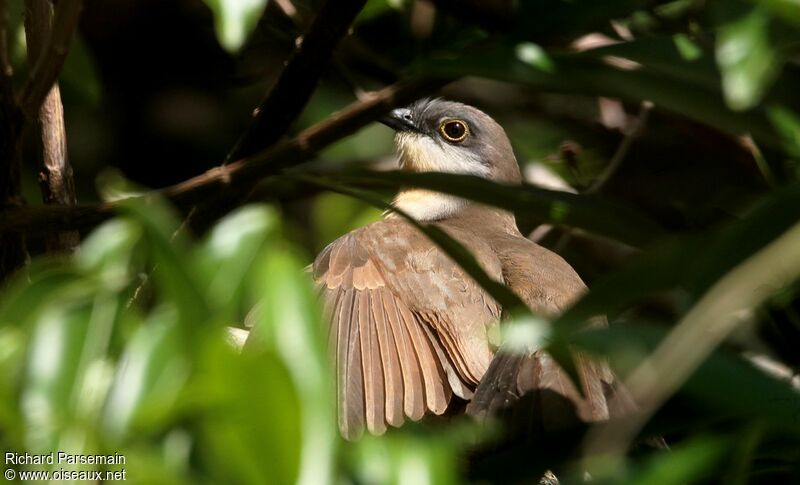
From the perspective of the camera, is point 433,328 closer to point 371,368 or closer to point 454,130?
point 371,368

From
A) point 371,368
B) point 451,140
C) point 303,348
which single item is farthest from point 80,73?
point 303,348

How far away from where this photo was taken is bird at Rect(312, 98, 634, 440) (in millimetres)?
3318

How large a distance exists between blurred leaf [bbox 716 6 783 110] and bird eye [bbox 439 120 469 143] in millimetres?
3769

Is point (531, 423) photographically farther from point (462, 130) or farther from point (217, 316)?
point (462, 130)

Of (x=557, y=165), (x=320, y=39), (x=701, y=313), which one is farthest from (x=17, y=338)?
(x=557, y=165)

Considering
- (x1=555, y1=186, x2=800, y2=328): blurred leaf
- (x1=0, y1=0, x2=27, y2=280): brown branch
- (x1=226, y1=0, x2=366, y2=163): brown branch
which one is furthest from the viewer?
(x1=226, y1=0, x2=366, y2=163): brown branch

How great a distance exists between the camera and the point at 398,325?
14.1ft

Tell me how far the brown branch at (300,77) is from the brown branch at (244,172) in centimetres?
24

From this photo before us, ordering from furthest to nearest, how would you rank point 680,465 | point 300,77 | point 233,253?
point 300,77
point 233,253
point 680,465

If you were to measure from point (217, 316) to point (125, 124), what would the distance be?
221 inches

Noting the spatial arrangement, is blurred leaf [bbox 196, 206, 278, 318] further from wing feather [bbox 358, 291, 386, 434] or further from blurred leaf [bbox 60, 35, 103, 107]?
blurred leaf [bbox 60, 35, 103, 107]

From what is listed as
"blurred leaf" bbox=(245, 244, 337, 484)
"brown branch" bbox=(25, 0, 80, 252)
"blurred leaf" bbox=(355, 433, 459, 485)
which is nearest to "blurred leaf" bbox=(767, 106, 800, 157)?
"blurred leaf" bbox=(355, 433, 459, 485)

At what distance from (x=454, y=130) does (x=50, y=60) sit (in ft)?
11.5

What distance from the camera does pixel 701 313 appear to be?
79.5 inches
